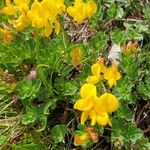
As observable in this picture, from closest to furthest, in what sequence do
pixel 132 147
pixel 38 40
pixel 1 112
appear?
pixel 132 147
pixel 38 40
pixel 1 112

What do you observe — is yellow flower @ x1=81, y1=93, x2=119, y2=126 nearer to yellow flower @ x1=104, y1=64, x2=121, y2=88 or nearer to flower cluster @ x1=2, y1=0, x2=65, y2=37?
yellow flower @ x1=104, y1=64, x2=121, y2=88

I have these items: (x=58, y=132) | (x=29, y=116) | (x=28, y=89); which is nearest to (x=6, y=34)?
(x=28, y=89)

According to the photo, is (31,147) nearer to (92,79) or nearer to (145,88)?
(92,79)

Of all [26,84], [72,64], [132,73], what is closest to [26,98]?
[26,84]

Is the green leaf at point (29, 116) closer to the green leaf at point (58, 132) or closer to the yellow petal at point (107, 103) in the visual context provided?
the green leaf at point (58, 132)

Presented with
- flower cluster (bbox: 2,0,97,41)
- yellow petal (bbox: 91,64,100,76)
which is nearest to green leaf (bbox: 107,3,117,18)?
flower cluster (bbox: 2,0,97,41)

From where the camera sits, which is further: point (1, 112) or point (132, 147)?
point (1, 112)

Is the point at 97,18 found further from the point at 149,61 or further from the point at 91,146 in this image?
the point at 91,146
